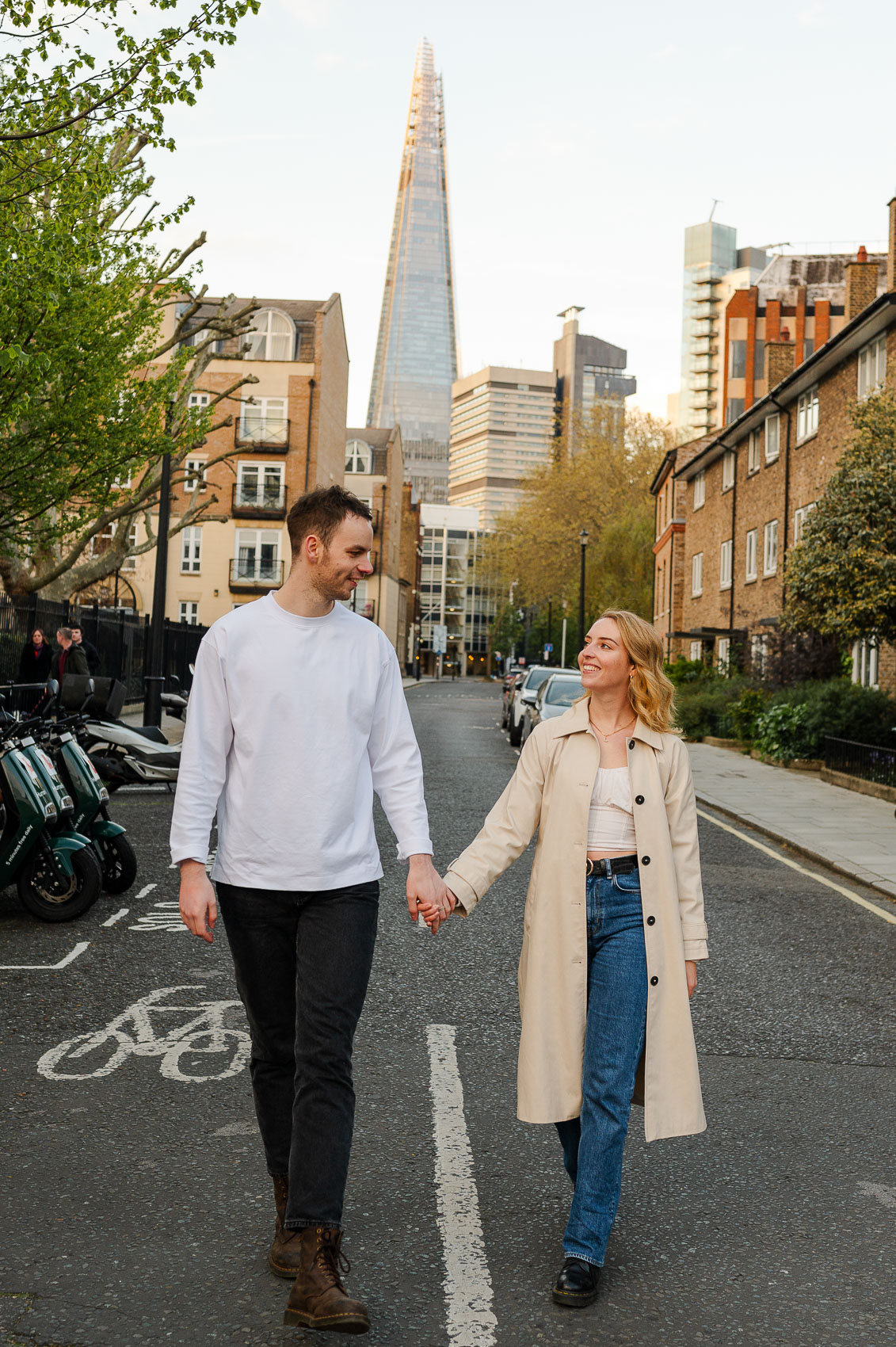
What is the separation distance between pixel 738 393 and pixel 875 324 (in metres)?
63.9

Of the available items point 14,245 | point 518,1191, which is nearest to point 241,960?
point 518,1191

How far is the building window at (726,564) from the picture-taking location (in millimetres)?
37022

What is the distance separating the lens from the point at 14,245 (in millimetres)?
15234

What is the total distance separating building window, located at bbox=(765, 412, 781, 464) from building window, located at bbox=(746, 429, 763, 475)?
4.59 feet

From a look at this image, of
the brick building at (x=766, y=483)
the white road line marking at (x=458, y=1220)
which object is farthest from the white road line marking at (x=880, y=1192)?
the brick building at (x=766, y=483)

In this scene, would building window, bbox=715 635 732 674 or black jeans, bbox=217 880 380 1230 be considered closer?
black jeans, bbox=217 880 380 1230

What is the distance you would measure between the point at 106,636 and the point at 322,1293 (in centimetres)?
2690

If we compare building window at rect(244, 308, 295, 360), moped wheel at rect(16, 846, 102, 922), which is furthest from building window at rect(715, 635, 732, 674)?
building window at rect(244, 308, 295, 360)

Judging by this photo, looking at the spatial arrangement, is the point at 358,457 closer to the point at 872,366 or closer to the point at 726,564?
the point at 726,564

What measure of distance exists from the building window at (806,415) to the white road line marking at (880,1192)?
86.3 ft

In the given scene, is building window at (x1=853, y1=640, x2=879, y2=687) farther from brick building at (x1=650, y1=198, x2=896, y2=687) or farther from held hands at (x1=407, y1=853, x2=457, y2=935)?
held hands at (x1=407, y1=853, x2=457, y2=935)

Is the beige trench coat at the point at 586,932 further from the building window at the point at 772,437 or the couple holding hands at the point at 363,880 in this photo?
the building window at the point at 772,437

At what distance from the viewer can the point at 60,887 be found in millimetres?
8188

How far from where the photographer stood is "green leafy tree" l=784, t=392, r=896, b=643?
17250mm
